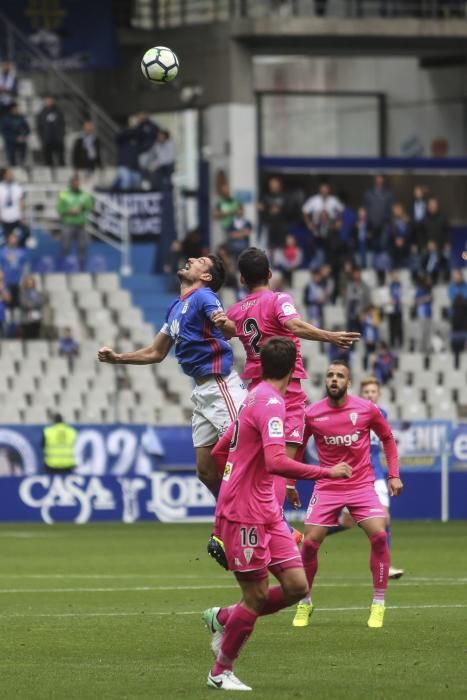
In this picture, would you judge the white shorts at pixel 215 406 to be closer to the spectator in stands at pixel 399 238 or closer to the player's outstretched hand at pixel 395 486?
the player's outstretched hand at pixel 395 486

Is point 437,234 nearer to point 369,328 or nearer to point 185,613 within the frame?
point 369,328

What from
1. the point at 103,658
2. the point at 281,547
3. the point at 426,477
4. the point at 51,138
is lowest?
the point at 426,477

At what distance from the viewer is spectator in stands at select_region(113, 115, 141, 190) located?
35.7 meters

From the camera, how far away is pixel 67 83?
3769cm

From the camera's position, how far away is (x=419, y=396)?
108 feet

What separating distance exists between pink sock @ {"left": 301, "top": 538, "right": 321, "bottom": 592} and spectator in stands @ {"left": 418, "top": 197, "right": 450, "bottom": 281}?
22.5 metres

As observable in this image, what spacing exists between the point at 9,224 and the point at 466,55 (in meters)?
12.5

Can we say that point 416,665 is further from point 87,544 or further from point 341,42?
point 341,42

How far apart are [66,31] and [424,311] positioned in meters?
9.96

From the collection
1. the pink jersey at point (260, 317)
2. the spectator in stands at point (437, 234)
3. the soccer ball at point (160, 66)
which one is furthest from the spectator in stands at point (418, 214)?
the pink jersey at point (260, 317)

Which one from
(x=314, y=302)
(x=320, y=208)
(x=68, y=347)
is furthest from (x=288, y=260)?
(x=68, y=347)

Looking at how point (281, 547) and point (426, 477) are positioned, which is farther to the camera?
point (426, 477)

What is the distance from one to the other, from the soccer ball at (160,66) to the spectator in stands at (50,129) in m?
17.2

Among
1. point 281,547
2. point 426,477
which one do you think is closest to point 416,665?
point 281,547
